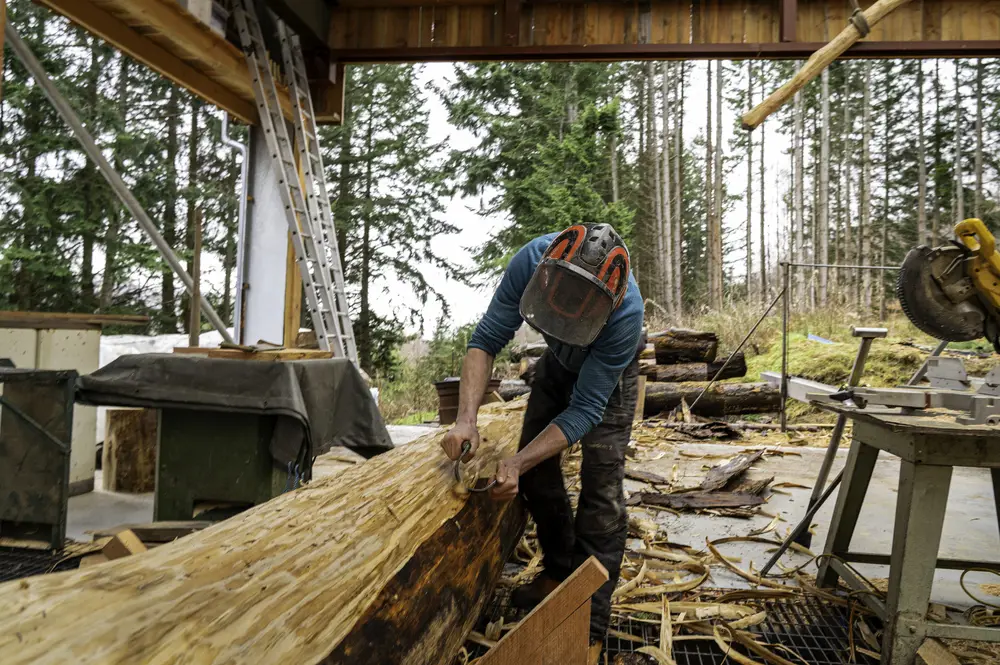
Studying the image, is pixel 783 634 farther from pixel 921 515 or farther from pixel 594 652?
pixel 594 652

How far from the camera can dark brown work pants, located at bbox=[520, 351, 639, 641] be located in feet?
8.32

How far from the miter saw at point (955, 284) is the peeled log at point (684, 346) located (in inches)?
277

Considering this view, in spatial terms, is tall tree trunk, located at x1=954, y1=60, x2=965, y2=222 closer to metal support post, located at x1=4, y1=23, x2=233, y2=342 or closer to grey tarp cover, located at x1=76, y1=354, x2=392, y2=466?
metal support post, located at x1=4, y1=23, x2=233, y2=342

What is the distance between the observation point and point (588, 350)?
8.11 feet

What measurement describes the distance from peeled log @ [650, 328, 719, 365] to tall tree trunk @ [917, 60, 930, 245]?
12.3 metres

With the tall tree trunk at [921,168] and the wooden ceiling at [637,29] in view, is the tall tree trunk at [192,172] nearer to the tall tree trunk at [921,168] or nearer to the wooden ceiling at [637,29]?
the wooden ceiling at [637,29]

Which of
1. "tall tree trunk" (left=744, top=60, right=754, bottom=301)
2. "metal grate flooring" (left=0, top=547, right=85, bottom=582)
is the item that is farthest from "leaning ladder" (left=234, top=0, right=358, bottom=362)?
"tall tree trunk" (left=744, top=60, right=754, bottom=301)

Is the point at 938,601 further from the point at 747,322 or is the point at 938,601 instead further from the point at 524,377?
the point at 747,322

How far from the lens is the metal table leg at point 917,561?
2.26m

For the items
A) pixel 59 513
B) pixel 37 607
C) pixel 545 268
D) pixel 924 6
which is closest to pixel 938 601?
pixel 545 268

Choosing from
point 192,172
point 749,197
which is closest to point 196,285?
point 192,172

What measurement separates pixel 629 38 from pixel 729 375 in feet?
17.6

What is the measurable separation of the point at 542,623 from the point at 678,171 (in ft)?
65.9

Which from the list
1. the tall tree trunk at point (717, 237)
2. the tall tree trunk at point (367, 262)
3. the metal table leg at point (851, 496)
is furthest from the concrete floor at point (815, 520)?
the tall tree trunk at point (717, 237)
